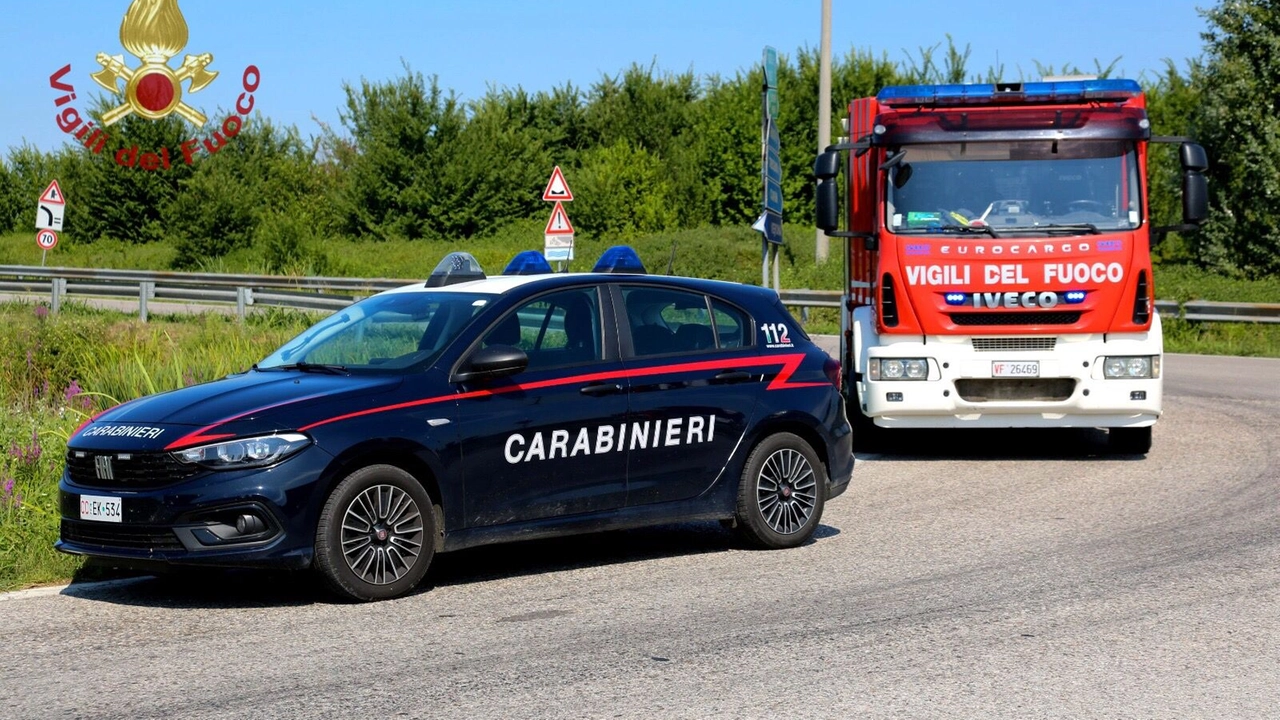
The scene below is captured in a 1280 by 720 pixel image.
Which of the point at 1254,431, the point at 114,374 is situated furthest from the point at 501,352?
the point at 1254,431

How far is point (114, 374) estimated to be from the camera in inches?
548

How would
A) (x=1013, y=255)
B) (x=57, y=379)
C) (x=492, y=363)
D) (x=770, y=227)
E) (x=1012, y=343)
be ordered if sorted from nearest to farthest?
(x=492, y=363)
(x=1013, y=255)
(x=1012, y=343)
(x=57, y=379)
(x=770, y=227)

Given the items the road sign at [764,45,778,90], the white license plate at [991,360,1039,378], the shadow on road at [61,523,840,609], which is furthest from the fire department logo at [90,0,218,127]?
the shadow on road at [61,523,840,609]

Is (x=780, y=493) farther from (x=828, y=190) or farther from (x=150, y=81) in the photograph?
(x=150, y=81)

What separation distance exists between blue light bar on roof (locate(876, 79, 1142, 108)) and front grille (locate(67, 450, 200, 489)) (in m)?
7.48

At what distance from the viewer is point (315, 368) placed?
7.97m

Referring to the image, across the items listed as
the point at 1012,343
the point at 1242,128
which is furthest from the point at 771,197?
the point at 1242,128

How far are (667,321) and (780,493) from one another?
119 cm

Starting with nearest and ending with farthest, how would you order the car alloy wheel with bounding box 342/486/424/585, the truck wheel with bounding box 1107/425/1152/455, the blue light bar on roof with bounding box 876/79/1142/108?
the car alloy wheel with bounding box 342/486/424/585
the blue light bar on roof with bounding box 876/79/1142/108
the truck wheel with bounding box 1107/425/1152/455

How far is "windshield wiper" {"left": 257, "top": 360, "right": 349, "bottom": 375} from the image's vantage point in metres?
7.87

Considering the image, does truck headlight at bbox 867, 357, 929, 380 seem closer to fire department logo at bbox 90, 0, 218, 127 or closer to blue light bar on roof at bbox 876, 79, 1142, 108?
blue light bar on roof at bbox 876, 79, 1142, 108

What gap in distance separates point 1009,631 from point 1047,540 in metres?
2.50

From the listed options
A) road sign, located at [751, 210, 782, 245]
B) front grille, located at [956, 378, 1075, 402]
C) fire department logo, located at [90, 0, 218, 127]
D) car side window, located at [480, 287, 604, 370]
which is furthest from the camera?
fire department logo, located at [90, 0, 218, 127]

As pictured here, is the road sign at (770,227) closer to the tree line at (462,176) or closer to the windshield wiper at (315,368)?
the windshield wiper at (315,368)
